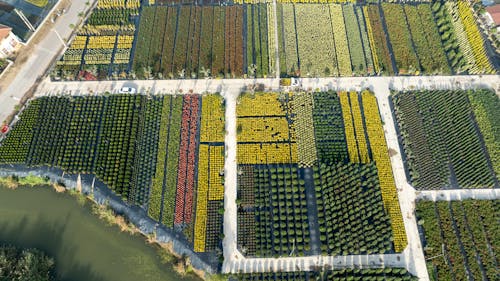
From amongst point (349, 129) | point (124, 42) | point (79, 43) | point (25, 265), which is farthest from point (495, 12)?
point (25, 265)

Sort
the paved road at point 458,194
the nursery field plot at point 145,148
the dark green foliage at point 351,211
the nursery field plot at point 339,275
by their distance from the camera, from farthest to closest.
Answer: the paved road at point 458,194 < the nursery field plot at point 145,148 < the dark green foliage at point 351,211 < the nursery field plot at point 339,275

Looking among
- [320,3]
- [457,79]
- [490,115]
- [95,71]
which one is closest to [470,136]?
[490,115]

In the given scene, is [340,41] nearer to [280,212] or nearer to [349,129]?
[349,129]

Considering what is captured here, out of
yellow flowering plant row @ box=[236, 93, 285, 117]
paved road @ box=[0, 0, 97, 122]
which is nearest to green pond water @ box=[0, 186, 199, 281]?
paved road @ box=[0, 0, 97, 122]

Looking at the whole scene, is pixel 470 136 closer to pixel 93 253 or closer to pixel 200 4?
pixel 200 4

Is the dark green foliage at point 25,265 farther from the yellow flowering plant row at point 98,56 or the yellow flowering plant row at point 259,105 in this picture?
the yellow flowering plant row at point 259,105

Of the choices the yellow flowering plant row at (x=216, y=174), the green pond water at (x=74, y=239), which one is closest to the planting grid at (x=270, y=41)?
the yellow flowering plant row at (x=216, y=174)
